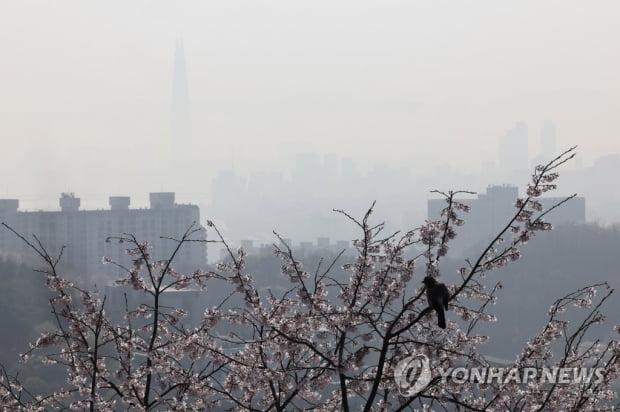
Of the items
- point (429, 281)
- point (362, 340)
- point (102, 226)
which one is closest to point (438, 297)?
point (429, 281)

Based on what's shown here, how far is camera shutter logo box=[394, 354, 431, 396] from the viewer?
16.1 feet

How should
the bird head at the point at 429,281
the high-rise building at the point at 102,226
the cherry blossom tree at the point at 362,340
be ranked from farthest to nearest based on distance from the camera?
the high-rise building at the point at 102,226
the cherry blossom tree at the point at 362,340
the bird head at the point at 429,281

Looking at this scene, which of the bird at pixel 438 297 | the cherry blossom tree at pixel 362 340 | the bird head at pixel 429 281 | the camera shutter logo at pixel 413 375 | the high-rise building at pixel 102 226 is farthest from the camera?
the high-rise building at pixel 102 226

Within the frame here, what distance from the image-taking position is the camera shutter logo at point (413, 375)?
492 cm

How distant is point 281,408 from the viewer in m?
5.02

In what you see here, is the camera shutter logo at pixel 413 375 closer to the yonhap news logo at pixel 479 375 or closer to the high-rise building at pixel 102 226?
the yonhap news logo at pixel 479 375

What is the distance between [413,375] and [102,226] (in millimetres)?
123506

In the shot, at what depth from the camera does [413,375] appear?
4934 millimetres

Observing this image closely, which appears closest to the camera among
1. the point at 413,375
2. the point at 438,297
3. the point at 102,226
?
the point at 438,297

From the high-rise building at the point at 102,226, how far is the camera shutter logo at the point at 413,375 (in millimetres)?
111001

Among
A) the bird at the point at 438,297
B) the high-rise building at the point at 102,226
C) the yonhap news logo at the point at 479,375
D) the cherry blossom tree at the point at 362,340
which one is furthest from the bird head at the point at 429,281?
the high-rise building at the point at 102,226

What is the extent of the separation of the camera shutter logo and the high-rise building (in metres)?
111

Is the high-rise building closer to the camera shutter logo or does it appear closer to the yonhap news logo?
the yonhap news logo

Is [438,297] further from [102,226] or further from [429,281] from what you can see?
[102,226]
